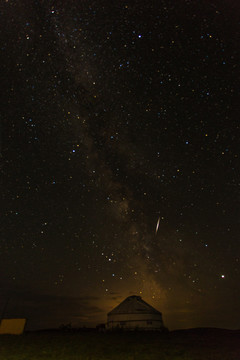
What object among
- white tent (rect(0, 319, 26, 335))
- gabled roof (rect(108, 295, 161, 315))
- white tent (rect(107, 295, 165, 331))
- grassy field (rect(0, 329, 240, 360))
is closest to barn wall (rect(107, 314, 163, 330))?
white tent (rect(107, 295, 165, 331))

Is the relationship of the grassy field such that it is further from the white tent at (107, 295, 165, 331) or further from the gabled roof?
the gabled roof

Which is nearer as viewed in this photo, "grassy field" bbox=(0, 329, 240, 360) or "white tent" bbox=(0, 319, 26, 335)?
"grassy field" bbox=(0, 329, 240, 360)

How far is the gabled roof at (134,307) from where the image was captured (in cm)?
3244

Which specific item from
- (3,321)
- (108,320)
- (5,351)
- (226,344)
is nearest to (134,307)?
(108,320)

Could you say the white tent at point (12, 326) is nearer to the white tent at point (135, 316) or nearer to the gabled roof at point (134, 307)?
the white tent at point (135, 316)

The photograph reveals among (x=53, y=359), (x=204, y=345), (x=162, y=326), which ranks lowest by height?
(x=53, y=359)

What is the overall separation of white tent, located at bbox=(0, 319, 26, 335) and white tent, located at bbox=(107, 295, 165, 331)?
582 inches

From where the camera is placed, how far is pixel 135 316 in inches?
1262

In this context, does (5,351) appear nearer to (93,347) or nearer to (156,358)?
(93,347)

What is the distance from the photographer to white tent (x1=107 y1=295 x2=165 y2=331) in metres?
31.7

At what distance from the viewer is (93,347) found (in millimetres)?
14219

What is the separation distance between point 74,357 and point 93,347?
2.53 meters

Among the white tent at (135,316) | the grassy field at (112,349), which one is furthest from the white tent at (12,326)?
the white tent at (135,316)

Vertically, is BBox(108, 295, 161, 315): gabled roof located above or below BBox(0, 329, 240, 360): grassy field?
above
